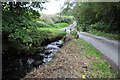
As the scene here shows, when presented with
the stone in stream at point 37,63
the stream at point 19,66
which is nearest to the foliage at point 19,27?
the stream at point 19,66

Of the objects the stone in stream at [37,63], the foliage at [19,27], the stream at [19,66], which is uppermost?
the foliage at [19,27]

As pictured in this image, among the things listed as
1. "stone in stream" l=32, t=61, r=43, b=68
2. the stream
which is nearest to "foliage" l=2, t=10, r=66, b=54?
the stream

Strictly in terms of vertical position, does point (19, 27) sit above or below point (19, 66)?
above

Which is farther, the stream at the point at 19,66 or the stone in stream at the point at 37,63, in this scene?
the stone in stream at the point at 37,63

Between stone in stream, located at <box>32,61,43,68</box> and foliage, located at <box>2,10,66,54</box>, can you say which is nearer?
foliage, located at <box>2,10,66,54</box>

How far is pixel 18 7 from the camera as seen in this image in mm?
13062

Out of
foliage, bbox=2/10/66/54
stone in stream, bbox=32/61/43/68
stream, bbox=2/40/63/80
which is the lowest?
stone in stream, bbox=32/61/43/68

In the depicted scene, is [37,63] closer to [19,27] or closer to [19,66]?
[19,66]

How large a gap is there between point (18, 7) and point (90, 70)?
6.06 metres

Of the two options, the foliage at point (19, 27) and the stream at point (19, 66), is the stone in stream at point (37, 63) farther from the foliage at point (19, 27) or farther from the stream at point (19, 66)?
the foliage at point (19, 27)

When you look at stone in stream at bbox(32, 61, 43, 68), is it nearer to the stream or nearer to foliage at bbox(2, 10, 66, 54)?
the stream

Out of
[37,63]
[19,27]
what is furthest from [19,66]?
[19,27]

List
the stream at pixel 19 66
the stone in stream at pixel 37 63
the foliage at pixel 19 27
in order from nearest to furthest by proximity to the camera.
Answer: the foliage at pixel 19 27 < the stream at pixel 19 66 < the stone in stream at pixel 37 63

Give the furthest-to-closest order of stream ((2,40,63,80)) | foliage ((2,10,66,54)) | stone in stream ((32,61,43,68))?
1. stone in stream ((32,61,43,68))
2. stream ((2,40,63,80))
3. foliage ((2,10,66,54))
